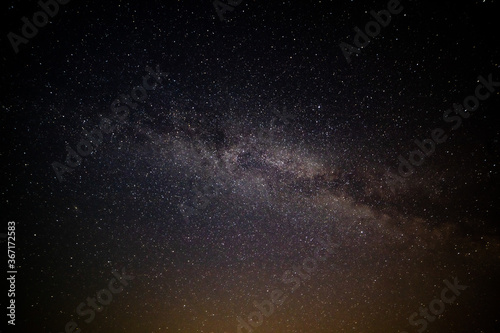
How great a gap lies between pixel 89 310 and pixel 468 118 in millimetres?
5865

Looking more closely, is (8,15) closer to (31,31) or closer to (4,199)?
(31,31)

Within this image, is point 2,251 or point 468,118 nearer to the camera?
point 468,118

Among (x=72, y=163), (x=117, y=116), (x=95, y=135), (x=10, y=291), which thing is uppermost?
(x=117, y=116)

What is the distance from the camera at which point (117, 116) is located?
2.09m

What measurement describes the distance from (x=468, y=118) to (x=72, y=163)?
454 centimetres

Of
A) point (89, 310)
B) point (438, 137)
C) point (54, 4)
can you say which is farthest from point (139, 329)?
point (438, 137)

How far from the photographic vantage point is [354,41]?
1771mm

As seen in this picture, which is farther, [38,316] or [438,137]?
[38,316]

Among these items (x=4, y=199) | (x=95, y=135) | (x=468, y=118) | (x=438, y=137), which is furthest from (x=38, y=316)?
(x=468, y=118)

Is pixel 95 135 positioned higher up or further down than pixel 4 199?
higher up

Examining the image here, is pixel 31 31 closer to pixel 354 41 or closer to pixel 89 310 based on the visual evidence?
pixel 354 41

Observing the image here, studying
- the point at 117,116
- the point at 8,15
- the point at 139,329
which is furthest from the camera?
the point at 139,329

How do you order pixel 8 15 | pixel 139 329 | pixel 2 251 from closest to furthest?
pixel 8 15 → pixel 2 251 → pixel 139 329

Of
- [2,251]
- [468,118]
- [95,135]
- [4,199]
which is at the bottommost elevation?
[2,251]
